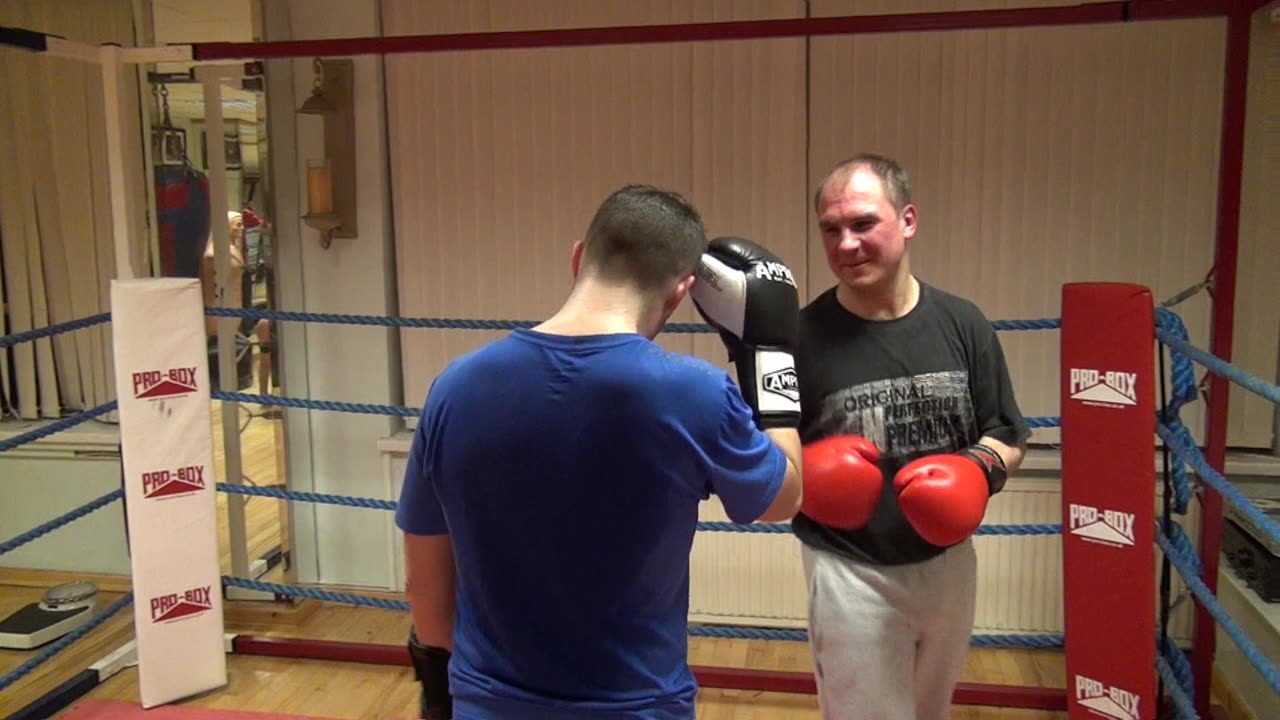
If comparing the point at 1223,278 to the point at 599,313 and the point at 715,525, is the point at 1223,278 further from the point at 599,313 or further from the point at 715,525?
the point at 599,313

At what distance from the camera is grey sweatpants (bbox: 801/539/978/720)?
1.61 metres

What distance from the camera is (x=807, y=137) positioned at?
117 inches

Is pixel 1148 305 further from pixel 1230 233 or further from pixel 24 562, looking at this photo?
pixel 24 562

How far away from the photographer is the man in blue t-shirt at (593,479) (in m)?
1.04

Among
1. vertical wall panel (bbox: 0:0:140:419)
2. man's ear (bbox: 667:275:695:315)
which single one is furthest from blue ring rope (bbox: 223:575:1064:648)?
man's ear (bbox: 667:275:695:315)

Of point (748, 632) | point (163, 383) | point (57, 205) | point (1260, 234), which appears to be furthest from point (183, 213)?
point (1260, 234)

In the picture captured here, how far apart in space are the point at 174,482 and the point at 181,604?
326 mm

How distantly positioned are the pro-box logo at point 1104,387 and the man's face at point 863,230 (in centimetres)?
61

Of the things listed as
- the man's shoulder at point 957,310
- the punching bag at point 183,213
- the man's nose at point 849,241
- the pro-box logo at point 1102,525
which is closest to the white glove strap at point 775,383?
the man's nose at point 849,241

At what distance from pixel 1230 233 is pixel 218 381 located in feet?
9.70

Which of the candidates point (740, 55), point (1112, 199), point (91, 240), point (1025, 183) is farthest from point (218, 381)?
point (1112, 199)

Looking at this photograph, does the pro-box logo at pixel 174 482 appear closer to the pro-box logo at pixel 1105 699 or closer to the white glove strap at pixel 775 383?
the white glove strap at pixel 775 383

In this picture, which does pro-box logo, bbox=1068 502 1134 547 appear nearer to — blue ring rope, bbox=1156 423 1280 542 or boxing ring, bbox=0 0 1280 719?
boxing ring, bbox=0 0 1280 719

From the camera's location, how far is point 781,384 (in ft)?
4.54
